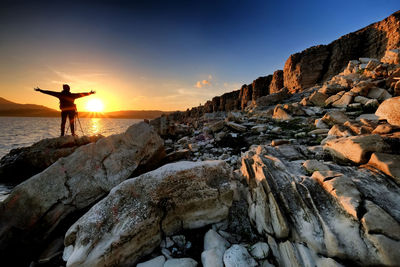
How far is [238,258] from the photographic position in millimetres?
2193

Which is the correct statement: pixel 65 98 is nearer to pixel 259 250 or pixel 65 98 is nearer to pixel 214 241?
pixel 214 241

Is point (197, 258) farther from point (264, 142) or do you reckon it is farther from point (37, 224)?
point (264, 142)

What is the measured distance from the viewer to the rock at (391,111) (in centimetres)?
425

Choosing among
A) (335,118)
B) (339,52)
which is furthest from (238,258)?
(339,52)

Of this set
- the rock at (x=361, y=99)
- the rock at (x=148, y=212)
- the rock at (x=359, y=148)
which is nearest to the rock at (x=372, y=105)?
the rock at (x=361, y=99)

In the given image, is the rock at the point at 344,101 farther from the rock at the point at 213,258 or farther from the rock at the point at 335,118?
the rock at the point at 213,258

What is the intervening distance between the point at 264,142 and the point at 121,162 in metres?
7.12

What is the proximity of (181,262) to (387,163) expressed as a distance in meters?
3.89

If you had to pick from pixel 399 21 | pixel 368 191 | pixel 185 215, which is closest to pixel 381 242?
pixel 368 191

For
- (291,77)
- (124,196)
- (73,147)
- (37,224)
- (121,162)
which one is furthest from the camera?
(291,77)

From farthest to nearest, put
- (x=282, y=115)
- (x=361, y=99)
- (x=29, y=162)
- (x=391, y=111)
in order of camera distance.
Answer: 1. (x=282, y=115)
2. (x=361, y=99)
3. (x=29, y=162)
4. (x=391, y=111)

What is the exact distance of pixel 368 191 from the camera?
7.59 feet

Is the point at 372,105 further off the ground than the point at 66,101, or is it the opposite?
the point at 66,101

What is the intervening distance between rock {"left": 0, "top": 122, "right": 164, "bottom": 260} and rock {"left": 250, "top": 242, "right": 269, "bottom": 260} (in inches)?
153
